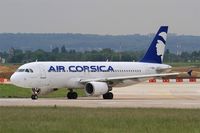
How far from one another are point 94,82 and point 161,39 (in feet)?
32.3

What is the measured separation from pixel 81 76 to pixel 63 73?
1680 mm

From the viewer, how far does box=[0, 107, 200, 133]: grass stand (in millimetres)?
28266

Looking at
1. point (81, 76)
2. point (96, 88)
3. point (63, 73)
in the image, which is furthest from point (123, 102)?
point (81, 76)

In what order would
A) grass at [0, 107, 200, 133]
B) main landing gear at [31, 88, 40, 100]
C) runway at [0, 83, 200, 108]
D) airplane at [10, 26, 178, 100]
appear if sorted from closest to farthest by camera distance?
grass at [0, 107, 200, 133], runway at [0, 83, 200, 108], main landing gear at [31, 88, 40, 100], airplane at [10, 26, 178, 100]

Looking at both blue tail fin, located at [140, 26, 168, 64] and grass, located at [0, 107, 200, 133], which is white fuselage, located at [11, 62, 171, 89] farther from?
grass, located at [0, 107, 200, 133]

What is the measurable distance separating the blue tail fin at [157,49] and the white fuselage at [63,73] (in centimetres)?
340

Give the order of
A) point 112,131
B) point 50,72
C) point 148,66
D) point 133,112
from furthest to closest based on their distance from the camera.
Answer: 1. point 148,66
2. point 50,72
3. point 133,112
4. point 112,131

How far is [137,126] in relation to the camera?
29.7m

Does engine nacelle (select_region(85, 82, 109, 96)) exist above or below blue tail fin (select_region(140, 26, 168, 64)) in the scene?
below

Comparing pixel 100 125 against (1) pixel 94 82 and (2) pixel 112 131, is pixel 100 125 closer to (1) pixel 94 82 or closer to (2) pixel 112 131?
(2) pixel 112 131

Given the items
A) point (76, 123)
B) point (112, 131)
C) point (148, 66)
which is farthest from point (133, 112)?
point (148, 66)

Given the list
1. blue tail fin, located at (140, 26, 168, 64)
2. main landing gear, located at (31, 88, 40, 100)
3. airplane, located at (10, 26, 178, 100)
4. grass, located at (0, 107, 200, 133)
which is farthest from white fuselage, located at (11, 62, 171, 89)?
grass, located at (0, 107, 200, 133)

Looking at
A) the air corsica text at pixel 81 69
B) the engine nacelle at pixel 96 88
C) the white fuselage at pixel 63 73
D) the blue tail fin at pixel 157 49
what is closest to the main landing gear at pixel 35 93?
the white fuselage at pixel 63 73

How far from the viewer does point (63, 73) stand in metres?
59.3
